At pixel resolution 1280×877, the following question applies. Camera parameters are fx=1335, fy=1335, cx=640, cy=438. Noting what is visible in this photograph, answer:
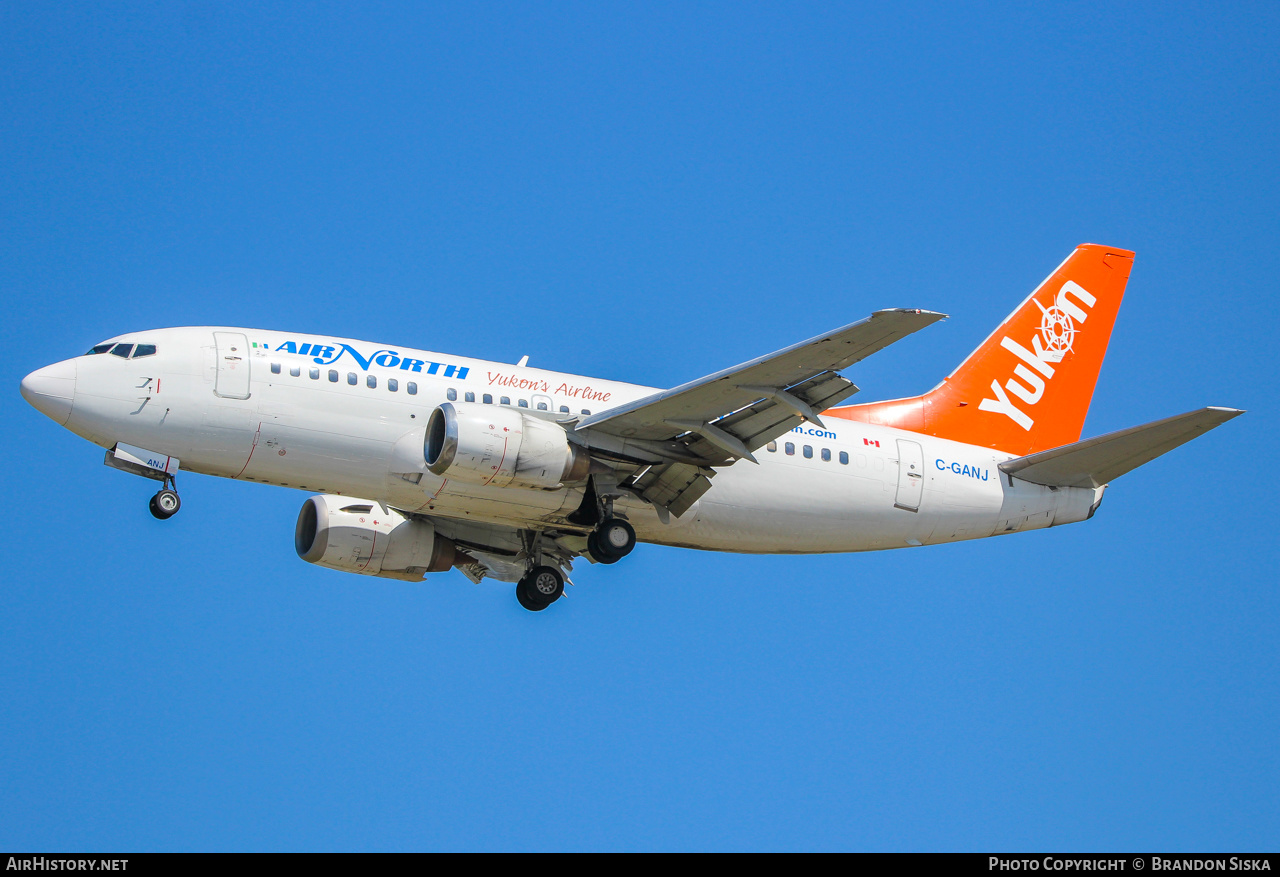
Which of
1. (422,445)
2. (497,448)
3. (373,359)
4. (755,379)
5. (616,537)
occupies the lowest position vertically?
(616,537)

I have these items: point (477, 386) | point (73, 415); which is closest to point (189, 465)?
point (73, 415)

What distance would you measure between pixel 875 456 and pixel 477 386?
29.5 feet

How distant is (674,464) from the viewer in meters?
27.3

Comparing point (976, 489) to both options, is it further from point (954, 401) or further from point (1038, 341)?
point (1038, 341)

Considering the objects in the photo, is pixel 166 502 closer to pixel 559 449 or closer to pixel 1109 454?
pixel 559 449

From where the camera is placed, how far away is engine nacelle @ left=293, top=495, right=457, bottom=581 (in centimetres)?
3038

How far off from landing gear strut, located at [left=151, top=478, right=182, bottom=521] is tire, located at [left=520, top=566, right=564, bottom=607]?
823 centimetres

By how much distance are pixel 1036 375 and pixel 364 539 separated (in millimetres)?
17012

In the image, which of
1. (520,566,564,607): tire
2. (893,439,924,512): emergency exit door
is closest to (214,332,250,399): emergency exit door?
(520,566,564,607): tire

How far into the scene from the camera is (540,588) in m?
30.4

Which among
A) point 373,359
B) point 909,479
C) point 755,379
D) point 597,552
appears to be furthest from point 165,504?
point 909,479

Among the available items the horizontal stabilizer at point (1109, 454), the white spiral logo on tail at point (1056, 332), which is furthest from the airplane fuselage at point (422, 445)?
the white spiral logo on tail at point (1056, 332)

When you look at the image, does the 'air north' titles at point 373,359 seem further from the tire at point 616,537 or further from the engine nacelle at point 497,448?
the tire at point 616,537

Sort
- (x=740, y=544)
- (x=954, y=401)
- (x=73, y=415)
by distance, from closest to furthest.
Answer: (x=73, y=415) < (x=740, y=544) < (x=954, y=401)
